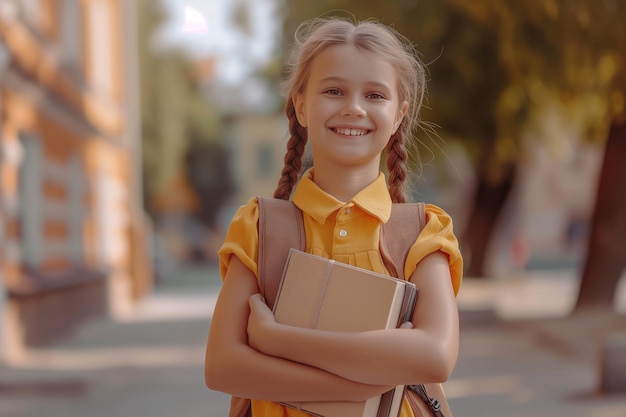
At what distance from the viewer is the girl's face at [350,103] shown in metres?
2.07

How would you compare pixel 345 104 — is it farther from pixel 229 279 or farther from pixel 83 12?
pixel 83 12

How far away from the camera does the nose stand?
206 centimetres

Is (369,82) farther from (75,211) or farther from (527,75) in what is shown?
(75,211)

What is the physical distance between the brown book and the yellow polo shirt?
10 centimetres

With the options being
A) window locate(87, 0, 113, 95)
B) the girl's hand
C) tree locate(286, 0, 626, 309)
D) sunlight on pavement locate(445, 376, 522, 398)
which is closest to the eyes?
the girl's hand

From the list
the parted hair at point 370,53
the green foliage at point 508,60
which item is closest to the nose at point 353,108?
the parted hair at point 370,53

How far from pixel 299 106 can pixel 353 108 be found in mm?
241

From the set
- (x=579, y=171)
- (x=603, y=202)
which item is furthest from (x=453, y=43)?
(x=579, y=171)

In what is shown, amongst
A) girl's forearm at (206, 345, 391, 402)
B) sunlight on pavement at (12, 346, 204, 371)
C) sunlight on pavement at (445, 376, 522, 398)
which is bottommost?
girl's forearm at (206, 345, 391, 402)

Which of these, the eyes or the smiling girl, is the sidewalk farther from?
the eyes

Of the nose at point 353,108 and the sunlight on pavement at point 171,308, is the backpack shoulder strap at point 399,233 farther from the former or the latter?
the sunlight on pavement at point 171,308

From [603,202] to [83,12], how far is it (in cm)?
965

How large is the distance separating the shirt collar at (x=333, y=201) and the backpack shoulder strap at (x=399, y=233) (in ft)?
0.10

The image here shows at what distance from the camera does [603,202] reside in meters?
11.4
